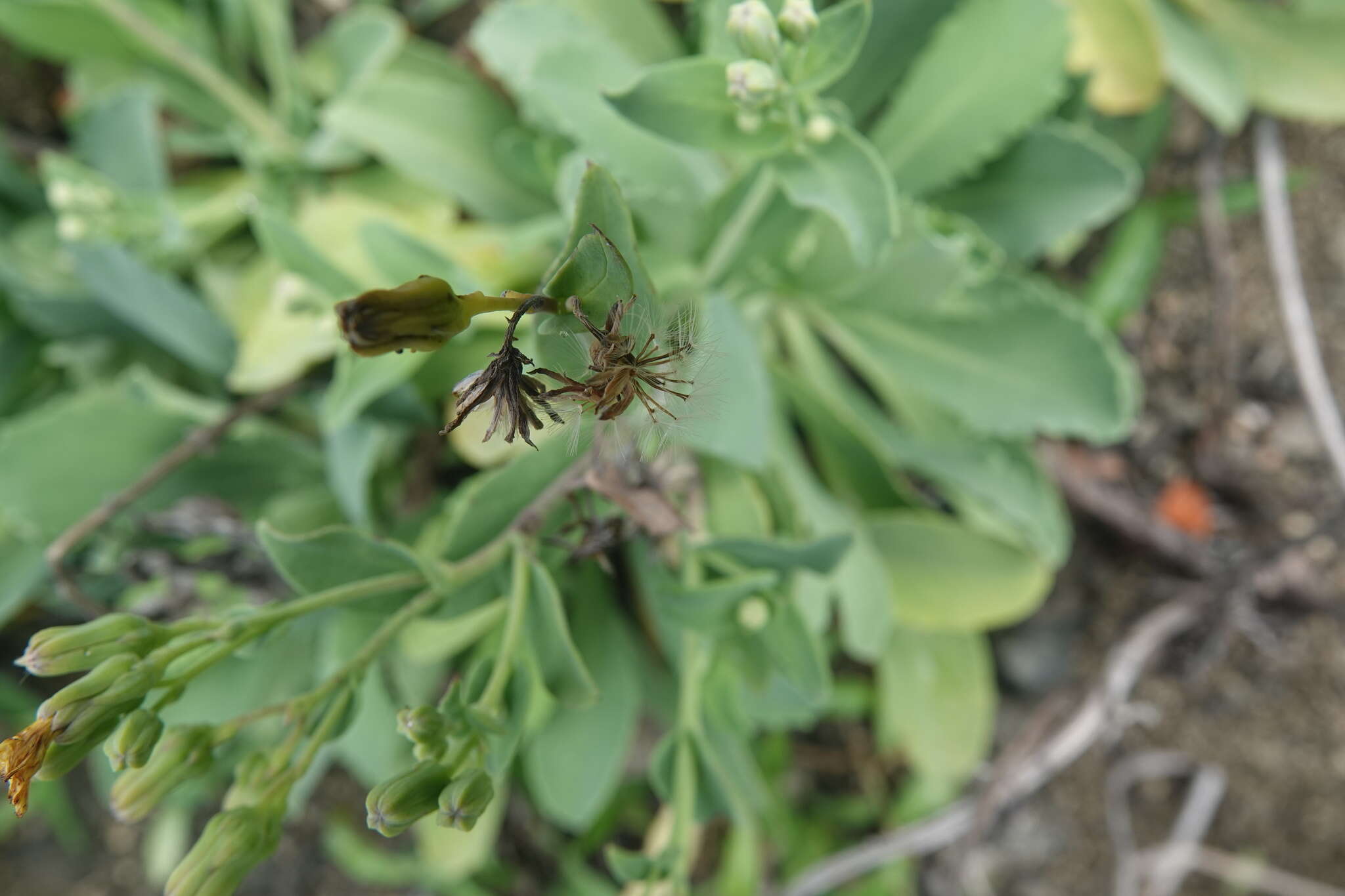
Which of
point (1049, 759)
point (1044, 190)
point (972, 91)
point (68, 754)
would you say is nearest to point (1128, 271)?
point (1044, 190)

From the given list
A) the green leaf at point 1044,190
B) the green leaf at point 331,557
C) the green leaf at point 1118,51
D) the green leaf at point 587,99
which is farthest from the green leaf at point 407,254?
the green leaf at point 1118,51

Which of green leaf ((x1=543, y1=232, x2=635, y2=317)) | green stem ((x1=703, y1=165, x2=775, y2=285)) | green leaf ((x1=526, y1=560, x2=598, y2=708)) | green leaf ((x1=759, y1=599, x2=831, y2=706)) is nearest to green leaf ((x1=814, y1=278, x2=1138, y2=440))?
green stem ((x1=703, y1=165, x2=775, y2=285))

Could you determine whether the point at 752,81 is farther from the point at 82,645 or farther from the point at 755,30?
the point at 82,645

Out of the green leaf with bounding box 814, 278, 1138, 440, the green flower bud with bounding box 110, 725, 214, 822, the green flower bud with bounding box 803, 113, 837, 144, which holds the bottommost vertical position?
the green leaf with bounding box 814, 278, 1138, 440

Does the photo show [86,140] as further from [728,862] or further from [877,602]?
[728,862]

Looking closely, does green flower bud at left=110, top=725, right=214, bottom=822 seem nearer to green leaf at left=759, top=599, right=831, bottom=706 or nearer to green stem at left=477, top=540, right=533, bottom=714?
green stem at left=477, top=540, right=533, bottom=714

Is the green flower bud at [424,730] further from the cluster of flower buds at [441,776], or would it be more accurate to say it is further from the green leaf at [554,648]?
the green leaf at [554,648]

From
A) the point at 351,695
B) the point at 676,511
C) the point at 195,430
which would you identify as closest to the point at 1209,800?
the point at 676,511
